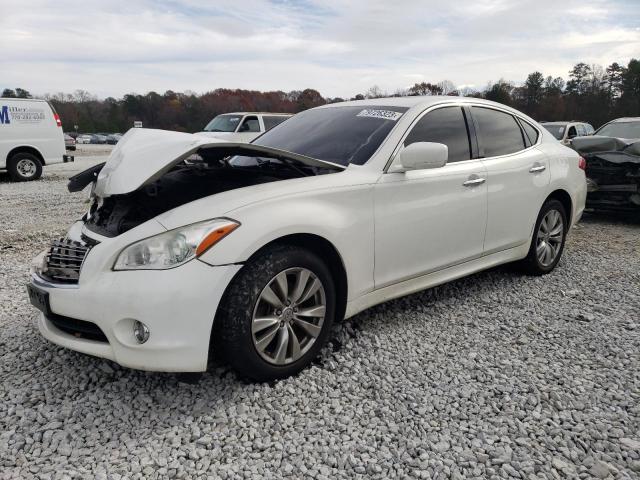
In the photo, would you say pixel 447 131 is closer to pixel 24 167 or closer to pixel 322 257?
pixel 322 257

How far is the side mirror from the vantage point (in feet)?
10.0

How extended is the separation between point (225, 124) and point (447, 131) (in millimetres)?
12652

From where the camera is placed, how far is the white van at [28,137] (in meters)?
12.1

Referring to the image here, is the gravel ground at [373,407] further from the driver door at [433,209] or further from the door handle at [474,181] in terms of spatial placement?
the door handle at [474,181]

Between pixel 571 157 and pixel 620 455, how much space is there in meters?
3.37

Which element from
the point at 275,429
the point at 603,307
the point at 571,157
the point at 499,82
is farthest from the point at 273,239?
the point at 499,82

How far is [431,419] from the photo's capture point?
2.45 m

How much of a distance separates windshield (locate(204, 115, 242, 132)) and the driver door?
12.1 metres

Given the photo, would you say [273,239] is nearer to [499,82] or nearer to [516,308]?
[516,308]

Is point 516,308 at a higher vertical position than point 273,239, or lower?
lower

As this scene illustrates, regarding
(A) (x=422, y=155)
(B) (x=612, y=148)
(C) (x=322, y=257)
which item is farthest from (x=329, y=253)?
(B) (x=612, y=148)

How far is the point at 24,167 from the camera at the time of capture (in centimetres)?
1266

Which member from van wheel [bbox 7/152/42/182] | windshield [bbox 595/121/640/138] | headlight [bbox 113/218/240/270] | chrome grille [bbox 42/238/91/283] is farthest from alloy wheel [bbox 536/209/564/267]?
van wheel [bbox 7/152/42/182]

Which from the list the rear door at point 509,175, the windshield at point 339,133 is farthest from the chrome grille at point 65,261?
the rear door at point 509,175
